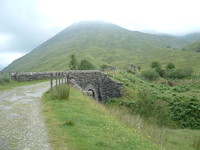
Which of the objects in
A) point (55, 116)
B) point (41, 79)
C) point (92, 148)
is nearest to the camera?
point (92, 148)

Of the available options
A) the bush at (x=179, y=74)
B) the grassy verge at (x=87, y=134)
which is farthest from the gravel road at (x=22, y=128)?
the bush at (x=179, y=74)

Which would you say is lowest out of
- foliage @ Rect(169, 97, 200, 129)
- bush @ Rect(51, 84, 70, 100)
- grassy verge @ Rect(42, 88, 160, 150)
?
foliage @ Rect(169, 97, 200, 129)

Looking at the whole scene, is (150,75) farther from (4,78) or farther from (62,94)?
(62,94)

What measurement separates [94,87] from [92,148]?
81.3 ft

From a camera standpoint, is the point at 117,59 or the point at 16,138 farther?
the point at 117,59

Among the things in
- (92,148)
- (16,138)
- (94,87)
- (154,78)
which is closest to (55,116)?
(16,138)

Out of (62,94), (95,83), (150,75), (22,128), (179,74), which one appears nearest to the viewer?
(22,128)

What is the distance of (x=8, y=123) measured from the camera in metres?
8.37

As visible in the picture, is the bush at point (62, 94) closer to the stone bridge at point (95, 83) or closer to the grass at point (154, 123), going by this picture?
the grass at point (154, 123)

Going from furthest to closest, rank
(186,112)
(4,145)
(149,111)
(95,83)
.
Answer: (95,83)
(186,112)
(149,111)
(4,145)

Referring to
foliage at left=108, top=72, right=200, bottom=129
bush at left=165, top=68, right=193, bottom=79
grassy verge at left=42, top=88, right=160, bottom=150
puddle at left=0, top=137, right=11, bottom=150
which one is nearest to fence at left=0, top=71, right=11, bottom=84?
grassy verge at left=42, top=88, right=160, bottom=150

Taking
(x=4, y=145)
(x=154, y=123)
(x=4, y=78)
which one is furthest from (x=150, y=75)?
(x=4, y=145)

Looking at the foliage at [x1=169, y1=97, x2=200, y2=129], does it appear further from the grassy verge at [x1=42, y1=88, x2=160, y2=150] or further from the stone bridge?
the grassy verge at [x1=42, y1=88, x2=160, y2=150]

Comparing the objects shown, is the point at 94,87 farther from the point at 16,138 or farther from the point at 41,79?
the point at 16,138
